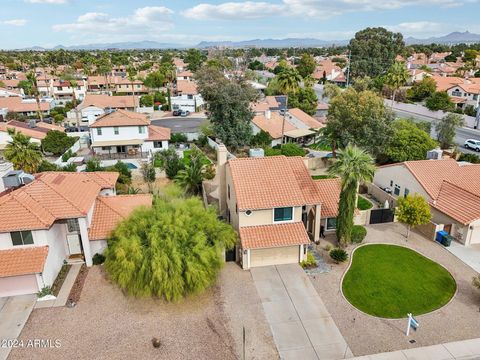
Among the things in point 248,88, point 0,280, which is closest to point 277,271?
point 0,280

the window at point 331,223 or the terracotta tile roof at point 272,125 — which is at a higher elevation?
the terracotta tile roof at point 272,125

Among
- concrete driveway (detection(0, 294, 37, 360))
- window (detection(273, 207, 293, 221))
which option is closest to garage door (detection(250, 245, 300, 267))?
window (detection(273, 207, 293, 221))

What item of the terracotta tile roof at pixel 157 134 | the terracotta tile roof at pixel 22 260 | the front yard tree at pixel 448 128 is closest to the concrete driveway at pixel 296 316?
the terracotta tile roof at pixel 22 260

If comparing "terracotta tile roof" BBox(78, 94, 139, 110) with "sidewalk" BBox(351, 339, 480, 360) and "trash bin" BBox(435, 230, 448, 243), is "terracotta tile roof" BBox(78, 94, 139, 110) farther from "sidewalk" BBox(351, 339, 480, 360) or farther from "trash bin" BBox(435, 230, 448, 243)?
"sidewalk" BBox(351, 339, 480, 360)

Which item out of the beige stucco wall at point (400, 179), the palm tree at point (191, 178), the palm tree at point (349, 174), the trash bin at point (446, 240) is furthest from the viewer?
the palm tree at point (191, 178)

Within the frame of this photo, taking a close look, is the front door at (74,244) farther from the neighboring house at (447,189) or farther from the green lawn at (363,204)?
the neighboring house at (447,189)

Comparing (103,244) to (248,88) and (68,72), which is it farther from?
(68,72)
